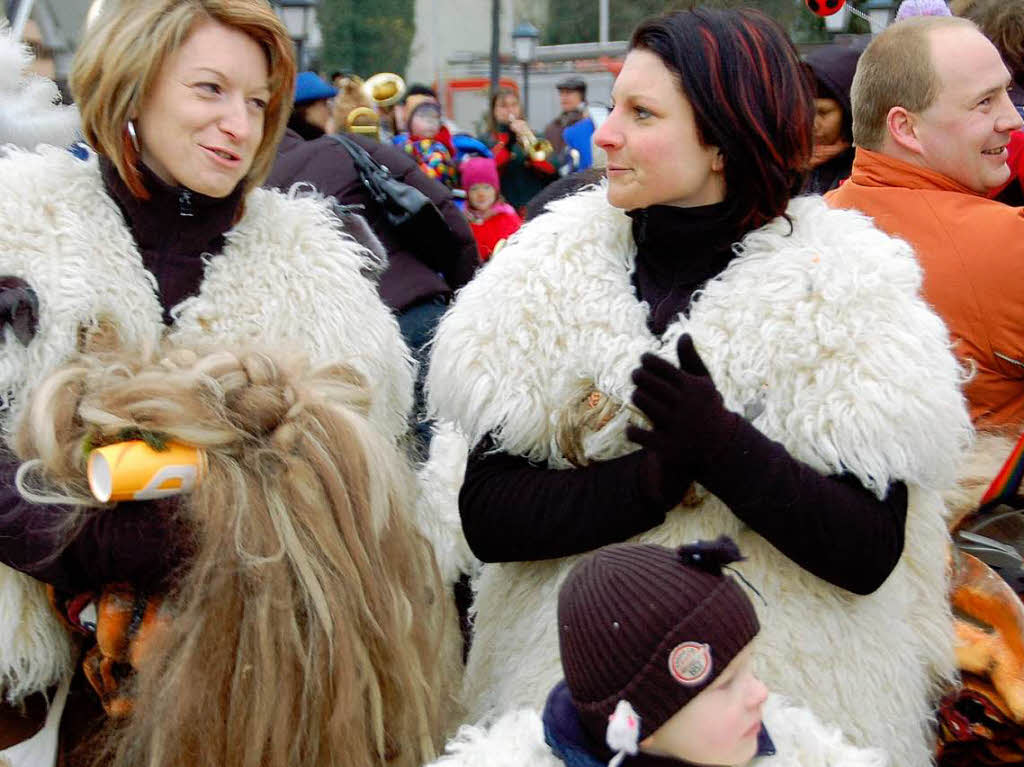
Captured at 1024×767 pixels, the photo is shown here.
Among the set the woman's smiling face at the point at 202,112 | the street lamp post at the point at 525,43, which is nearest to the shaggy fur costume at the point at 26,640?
the woman's smiling face at the point at 202,112

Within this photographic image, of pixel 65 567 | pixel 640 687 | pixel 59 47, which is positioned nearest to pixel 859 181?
pixel 640 687

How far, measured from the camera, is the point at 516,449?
2012 mm

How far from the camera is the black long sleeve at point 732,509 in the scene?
5.80ft

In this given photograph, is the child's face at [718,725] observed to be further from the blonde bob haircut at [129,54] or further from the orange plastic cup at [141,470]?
the blonde bob haircut at [129,54]

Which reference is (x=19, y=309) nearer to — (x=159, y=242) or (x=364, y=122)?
(x=159, y=242)

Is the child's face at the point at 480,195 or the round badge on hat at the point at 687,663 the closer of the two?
the round badge on hat at the point at 687,663

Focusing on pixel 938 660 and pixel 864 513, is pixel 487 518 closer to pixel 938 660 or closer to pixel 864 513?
pixel 864 513

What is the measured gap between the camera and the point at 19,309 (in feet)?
6.36

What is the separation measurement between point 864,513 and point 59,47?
386cm

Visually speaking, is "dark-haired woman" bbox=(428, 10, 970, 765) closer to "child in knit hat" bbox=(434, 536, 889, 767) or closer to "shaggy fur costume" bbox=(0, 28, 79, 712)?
"child in knit hat" bbox=(434, 536, 889, 767)

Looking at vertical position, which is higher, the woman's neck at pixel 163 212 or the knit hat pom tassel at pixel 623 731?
the woman's neck at pixel 163 212

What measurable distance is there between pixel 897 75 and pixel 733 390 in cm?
118

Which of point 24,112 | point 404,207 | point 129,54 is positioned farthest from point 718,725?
point 404,207

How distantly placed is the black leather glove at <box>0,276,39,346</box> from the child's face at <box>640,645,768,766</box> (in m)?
1.18
